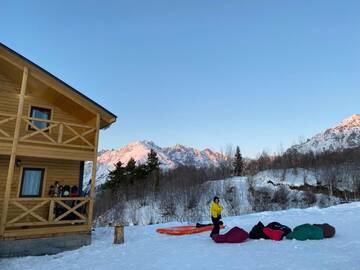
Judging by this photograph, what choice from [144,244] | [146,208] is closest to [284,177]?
[146,208]

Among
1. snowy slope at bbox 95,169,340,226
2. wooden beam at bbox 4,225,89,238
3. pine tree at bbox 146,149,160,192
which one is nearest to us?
wooden beam at bbox 4,225,89,238

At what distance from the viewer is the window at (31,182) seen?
12344 mm

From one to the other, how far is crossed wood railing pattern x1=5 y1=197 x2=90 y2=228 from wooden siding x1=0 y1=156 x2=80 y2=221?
0.27 meters

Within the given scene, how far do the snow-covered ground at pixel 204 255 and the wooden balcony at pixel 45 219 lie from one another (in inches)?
37.6

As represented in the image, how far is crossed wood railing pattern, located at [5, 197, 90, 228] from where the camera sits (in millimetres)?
10445

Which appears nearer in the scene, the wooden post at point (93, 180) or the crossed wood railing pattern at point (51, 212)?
the crossed wood railing pattern at point (51, 212)

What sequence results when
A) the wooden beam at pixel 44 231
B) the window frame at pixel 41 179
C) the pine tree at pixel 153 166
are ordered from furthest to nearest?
the pine tree at pixel 153 166 < the window frame at pixel 41 179 < the wooden beam at pixel 44 231

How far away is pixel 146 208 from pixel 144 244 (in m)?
26.6

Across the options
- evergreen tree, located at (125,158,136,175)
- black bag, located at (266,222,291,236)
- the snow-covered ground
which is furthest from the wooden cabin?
evergreen tree, located at (125,158,136,175)

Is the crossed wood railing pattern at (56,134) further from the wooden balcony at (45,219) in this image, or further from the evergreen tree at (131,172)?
the evergreen tree at (131,172)

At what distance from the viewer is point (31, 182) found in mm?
12516

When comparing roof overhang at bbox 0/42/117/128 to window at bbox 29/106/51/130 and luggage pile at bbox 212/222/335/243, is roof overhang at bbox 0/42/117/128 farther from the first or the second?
luggage pile at bbox 212/222/335/243

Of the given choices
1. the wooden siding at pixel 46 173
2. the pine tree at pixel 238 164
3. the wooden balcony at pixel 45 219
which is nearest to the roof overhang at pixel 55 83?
the wooden siding at pixel 46 173

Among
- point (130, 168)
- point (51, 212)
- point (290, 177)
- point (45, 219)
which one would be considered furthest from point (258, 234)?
point (290, 177)
